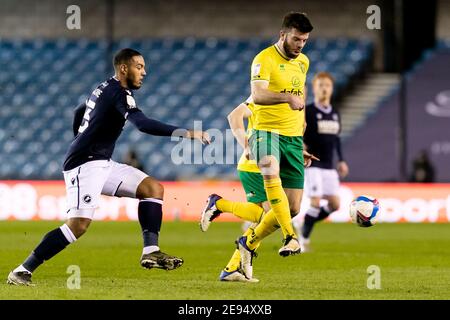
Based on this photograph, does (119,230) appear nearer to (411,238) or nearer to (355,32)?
(411,238)

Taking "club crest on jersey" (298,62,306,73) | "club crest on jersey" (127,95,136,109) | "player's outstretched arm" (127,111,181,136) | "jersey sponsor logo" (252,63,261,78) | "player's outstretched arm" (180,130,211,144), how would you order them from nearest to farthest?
"player's outstretched arm" (180,130,211,144)
"player's outstretched arm" (127,111,181,136)
"club crest on jersey" (127,95,136,109)
"jersey sponsor logo" (252,63,261,78)
"club crest on jersey" (298,62,306,73)

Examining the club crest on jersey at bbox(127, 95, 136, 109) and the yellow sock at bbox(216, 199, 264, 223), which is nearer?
Result: the club crest on jersey at bbox(127, 95, 136, 109)

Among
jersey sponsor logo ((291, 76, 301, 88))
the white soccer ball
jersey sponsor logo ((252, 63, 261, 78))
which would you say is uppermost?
jersey sponsor logo ((252, 63, 261, 78))

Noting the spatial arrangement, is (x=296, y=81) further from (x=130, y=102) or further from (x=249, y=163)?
(x=130, y=102)

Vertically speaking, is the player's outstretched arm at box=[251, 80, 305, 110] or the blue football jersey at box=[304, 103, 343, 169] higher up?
the player's outstretched arm at box=[251, 80, 305, 110]

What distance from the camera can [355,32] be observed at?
1206 inches

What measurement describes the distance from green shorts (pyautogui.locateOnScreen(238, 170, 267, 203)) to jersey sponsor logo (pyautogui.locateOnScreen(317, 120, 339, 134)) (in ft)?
14.3

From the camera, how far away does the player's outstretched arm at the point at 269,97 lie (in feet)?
31.0

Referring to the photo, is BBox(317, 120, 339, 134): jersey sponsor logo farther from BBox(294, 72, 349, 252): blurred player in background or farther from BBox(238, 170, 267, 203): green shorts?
BBox(238, 170, 267, 203): green shorts

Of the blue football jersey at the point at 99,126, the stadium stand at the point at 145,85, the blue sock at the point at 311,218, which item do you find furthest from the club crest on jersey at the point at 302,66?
the stadium stand at the point at 145,85

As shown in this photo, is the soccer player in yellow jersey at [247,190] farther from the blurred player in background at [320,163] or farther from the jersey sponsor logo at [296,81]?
the blurred player in background at [320,163]

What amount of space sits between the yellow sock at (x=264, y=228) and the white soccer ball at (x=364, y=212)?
5.70 ft

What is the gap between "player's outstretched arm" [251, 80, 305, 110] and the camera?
945cm

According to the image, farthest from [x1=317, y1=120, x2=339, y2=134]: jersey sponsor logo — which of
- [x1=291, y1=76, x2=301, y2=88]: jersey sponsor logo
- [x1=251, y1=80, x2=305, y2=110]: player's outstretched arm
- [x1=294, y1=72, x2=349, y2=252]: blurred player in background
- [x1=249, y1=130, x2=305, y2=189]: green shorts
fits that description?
[x1=251, y1=80, x2=305, y2=110]: player's outstretched arm
